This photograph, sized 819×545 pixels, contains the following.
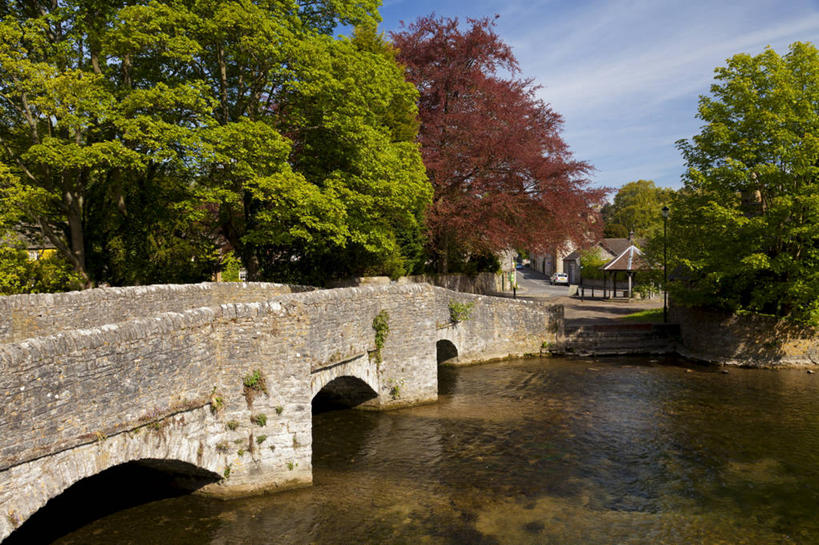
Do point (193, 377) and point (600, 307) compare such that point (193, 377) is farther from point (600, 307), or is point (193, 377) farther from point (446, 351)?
point (600, 307)

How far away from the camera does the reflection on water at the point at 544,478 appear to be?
927 centimetres

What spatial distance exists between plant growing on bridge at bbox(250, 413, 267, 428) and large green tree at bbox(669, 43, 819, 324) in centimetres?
1853

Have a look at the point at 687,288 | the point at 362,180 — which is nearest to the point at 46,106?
the point at 362,180

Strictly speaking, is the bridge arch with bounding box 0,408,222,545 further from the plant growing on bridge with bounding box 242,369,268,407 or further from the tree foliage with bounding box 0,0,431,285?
the tree foliage with bounding box 0,0,431,285

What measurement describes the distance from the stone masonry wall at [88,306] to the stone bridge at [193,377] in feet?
0.09

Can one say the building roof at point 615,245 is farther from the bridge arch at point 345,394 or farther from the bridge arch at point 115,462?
the bridge arch at point 115,462

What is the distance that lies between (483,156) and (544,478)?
20254mm

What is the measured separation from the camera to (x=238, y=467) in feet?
33.1

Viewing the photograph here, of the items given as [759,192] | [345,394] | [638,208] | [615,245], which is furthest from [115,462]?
[638,208]

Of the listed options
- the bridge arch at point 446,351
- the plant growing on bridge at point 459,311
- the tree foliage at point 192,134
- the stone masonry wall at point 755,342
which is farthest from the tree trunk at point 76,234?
the stone masonry wall at point 755,342

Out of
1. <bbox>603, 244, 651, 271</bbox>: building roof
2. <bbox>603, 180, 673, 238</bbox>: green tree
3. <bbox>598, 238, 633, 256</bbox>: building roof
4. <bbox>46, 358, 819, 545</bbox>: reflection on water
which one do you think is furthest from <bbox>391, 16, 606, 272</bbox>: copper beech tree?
<bbox>603, 180, 673, 238</bbox>: green tree

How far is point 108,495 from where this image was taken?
10727mm

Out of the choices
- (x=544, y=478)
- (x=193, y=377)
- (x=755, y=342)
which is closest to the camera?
(x=193, y=377)

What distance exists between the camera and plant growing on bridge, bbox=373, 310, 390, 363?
49.2ft
